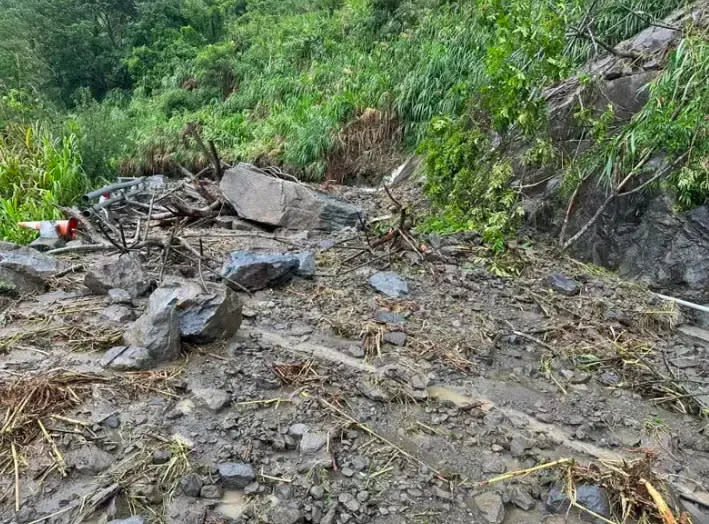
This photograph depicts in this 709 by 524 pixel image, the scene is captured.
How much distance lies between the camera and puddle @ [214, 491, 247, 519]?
166 cm

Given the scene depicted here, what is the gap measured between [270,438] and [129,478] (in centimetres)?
50

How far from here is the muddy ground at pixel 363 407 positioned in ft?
5.71

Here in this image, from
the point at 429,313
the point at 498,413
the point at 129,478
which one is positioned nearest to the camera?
the point at 129,478

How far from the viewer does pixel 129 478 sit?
174 centimetres

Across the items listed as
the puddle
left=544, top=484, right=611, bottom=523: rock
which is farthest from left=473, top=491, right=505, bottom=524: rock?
the puddle

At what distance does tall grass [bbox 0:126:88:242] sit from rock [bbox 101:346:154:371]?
3.31 metres

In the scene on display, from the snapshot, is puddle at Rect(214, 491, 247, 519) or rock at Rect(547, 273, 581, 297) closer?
puddle at Rect(214, 491, 247, 519)

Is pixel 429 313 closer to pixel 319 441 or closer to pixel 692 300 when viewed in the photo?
pixel 319 441

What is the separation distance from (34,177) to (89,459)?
5.47 meters

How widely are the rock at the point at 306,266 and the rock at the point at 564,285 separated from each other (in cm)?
170

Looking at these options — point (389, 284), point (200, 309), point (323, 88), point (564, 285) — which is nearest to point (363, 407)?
point (200, 309)

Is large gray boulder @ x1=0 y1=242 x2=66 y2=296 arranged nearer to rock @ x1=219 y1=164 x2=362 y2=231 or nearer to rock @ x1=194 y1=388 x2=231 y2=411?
rock @ x1=194 y1=388 x2=231 y2=411

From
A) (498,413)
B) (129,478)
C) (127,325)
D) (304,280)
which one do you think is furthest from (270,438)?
(304,280)

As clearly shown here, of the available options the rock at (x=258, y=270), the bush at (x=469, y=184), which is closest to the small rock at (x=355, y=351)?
the rock at (x=258, y=270)
